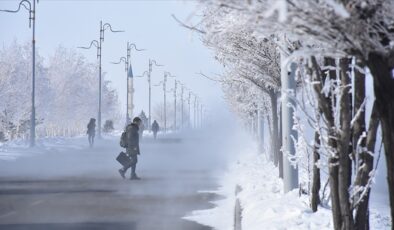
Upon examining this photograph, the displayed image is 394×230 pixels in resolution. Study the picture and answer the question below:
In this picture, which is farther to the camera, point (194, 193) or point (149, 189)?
point (149, 189)

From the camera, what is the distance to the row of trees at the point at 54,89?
68938 millimetres

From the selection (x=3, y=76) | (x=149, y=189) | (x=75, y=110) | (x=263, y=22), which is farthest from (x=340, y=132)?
(x=75, y=110)

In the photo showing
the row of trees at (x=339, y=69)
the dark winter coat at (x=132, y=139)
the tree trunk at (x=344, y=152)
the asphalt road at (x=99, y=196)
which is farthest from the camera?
the dark winter coat at (x=132, y=139)

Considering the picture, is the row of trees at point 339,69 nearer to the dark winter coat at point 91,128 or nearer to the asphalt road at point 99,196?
the asphalt road at point 99,196

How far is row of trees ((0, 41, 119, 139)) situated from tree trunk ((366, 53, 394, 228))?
6204 cm

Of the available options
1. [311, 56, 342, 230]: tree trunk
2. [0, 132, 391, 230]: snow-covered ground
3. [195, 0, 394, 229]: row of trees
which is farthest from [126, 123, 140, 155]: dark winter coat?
[311, 56, 342, 230]: tree trunk

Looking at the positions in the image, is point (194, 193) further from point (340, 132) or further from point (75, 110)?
point (75, 110)

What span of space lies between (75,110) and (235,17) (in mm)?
84351

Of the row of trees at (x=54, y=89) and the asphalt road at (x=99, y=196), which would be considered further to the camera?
the row of trees at (x=54, y=89)

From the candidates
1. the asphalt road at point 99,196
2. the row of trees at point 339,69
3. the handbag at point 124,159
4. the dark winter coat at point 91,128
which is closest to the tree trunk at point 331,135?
the row of trees at point 339,69

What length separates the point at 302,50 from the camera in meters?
4.04

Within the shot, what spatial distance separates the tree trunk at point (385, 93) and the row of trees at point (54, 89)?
204 feet

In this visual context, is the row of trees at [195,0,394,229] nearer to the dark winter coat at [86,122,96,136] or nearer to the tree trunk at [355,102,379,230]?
the tree trunk at [355,102,379,230]

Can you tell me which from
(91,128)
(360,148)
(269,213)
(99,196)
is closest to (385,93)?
(360,148)
